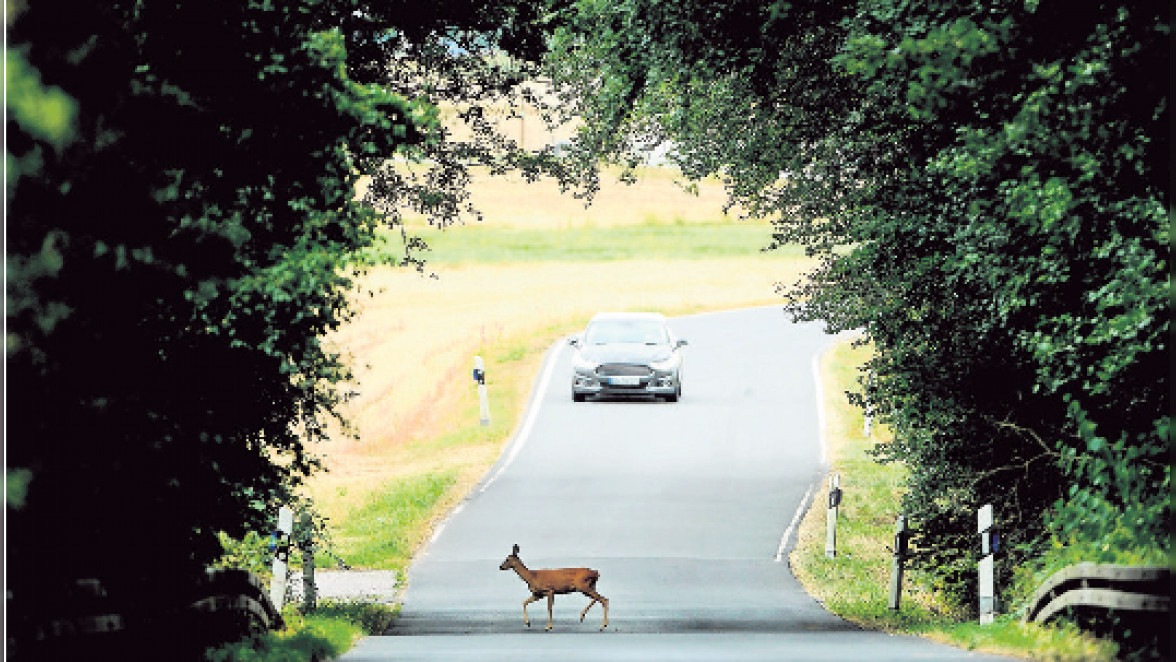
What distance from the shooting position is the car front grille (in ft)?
115

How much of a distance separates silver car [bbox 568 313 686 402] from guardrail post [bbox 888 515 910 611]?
16.5 metres

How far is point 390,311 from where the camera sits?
61688mm

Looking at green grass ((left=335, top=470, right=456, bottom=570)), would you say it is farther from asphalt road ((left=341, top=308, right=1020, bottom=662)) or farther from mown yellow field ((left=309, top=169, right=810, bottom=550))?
asphalt road ((left=341, top=308, right=1020, bottom=662))

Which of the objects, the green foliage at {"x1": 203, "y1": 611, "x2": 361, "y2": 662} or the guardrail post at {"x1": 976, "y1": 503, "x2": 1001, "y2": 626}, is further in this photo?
the guardrail post at {"x1": 976, "y1": 503, "x2": 1001, "y2": 626}

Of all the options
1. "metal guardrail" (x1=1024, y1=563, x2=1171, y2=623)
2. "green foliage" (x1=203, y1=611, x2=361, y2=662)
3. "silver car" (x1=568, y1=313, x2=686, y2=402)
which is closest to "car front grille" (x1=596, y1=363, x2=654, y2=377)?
"silver car" (x1=568, y1=313, x2=686, y2=402)

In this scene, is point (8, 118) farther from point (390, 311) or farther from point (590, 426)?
point (390, 311)

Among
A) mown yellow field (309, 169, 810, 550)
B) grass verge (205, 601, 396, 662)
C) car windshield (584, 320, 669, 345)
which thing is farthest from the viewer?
car windshield (584, 320, 669, 345)

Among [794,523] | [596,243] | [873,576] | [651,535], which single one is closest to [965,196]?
[873,576]

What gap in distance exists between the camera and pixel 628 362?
115 ft

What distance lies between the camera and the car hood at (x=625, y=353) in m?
34.9

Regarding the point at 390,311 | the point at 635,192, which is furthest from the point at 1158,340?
the point at 635,192

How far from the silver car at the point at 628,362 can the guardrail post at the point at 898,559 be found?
16516 millimetres

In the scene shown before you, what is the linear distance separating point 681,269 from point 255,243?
66.3 meters

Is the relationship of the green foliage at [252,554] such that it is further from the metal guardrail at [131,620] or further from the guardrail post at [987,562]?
the guardrail post at [987,562]
